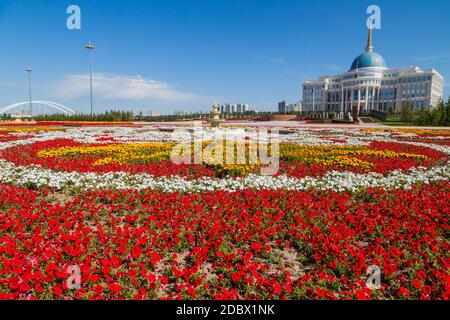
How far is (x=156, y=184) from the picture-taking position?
7316 mm

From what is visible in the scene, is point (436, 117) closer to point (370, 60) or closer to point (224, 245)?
point (224, 245)

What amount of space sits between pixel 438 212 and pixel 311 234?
296 cm

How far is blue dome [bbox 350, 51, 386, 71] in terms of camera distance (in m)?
105

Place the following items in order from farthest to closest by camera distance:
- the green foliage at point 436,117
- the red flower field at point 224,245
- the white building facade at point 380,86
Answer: the white building facade at point 380,86 < the green foliage at point 436,117 < the red flower field at point 224,245

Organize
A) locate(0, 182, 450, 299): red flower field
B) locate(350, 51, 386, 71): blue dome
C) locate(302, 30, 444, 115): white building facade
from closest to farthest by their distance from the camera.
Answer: locate(0, 182, 450, 299): red flower field
locate(302, 30, 444, 115): white building facade
locate(350, 51, 386, 71): blue dome

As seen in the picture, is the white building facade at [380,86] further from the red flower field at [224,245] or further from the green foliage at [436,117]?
the red flower field at [224,245]

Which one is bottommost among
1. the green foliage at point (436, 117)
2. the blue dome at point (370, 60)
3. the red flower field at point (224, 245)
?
the red flower field at point (224, 245)

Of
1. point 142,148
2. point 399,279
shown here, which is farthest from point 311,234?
point 142,148

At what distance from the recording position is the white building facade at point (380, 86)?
97.5m

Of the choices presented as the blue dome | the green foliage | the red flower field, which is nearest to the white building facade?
the blue dome

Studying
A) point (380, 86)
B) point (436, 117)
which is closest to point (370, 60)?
point (380, 86)

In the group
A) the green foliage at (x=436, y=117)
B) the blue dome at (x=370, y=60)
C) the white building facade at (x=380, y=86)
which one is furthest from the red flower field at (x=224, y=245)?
the blue dome at (x=370, y=60)

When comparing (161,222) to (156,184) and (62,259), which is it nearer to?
(62,259)

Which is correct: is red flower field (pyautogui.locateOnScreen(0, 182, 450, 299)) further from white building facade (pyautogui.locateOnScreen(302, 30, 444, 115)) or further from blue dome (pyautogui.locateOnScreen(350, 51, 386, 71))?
blue dome (pyautogui.locateOnScreen(350, 51, 386, 71))
